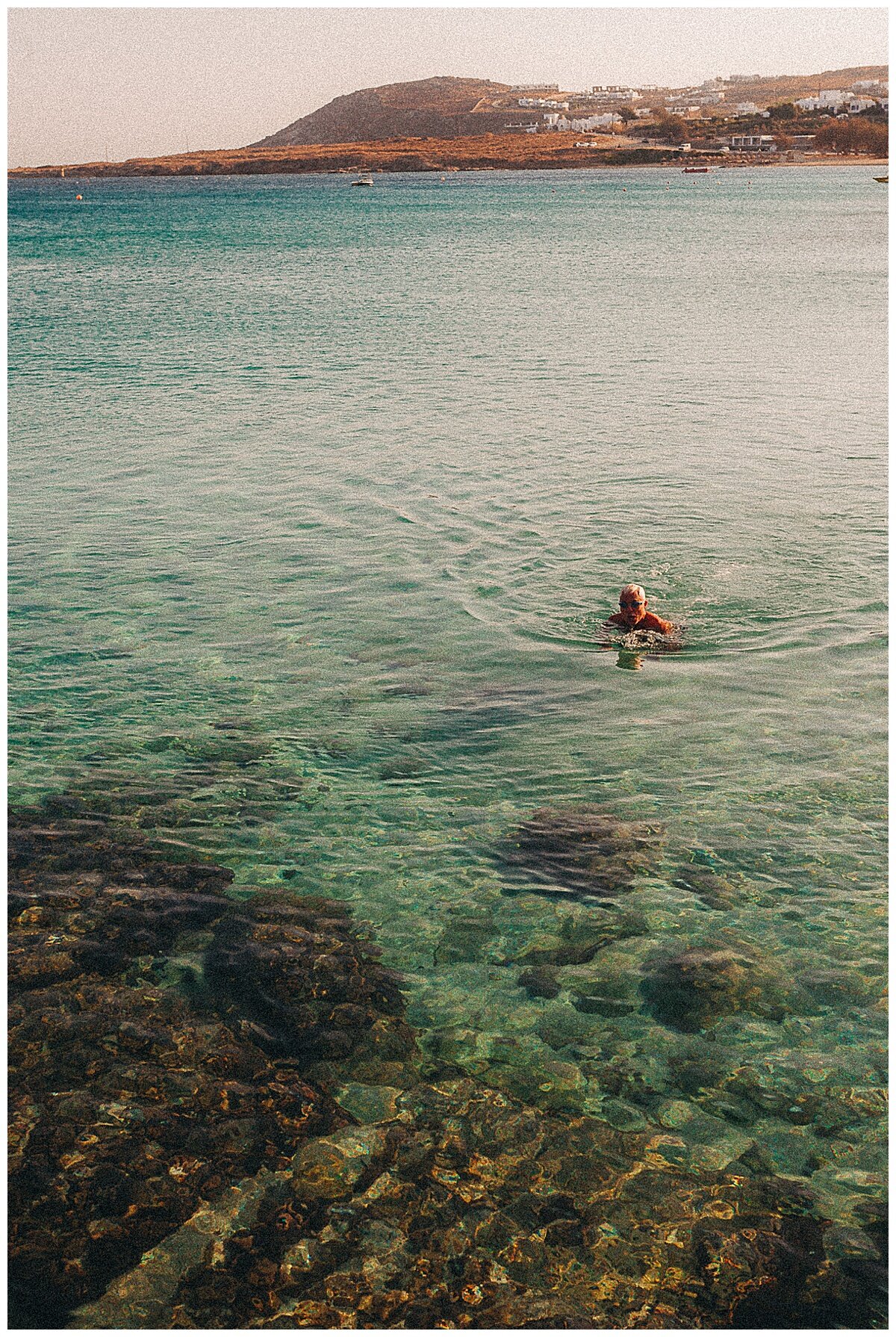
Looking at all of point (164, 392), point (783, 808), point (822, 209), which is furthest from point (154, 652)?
point (822, 209)

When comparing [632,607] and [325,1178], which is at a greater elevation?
[632,607]

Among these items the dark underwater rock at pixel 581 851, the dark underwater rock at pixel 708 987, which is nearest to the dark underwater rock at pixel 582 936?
the dark underwater rock at pixel 581 851

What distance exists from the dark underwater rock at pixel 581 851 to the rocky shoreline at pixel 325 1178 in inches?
36.9

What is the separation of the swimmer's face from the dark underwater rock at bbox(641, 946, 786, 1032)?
5.87 metres

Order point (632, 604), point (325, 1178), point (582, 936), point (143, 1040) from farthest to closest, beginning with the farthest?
point (632, 604), point (582, 936), point (143, 1040), point (325, 1178)

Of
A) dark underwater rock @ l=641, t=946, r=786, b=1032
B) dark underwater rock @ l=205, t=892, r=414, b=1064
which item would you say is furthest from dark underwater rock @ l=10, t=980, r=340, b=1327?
dark underwater rock @ l=641, t=946, r=786, b=1032

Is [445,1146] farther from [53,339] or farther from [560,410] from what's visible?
[53,339]

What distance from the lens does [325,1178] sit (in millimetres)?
6930

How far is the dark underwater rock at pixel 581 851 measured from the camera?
9703 mm

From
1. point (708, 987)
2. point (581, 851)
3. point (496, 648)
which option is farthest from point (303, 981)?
point (496, 648)

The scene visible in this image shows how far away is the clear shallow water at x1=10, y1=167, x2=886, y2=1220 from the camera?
867cm

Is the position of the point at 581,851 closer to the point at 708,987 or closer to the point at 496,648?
the point at 708,987

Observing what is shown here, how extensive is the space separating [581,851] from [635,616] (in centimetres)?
476

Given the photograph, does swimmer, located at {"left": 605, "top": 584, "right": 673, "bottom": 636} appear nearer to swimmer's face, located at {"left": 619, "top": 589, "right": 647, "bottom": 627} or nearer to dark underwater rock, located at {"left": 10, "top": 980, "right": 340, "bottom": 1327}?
swimmer's face, located at {"left": 619, "top": 589, "right": 647, "bottom": 627}
